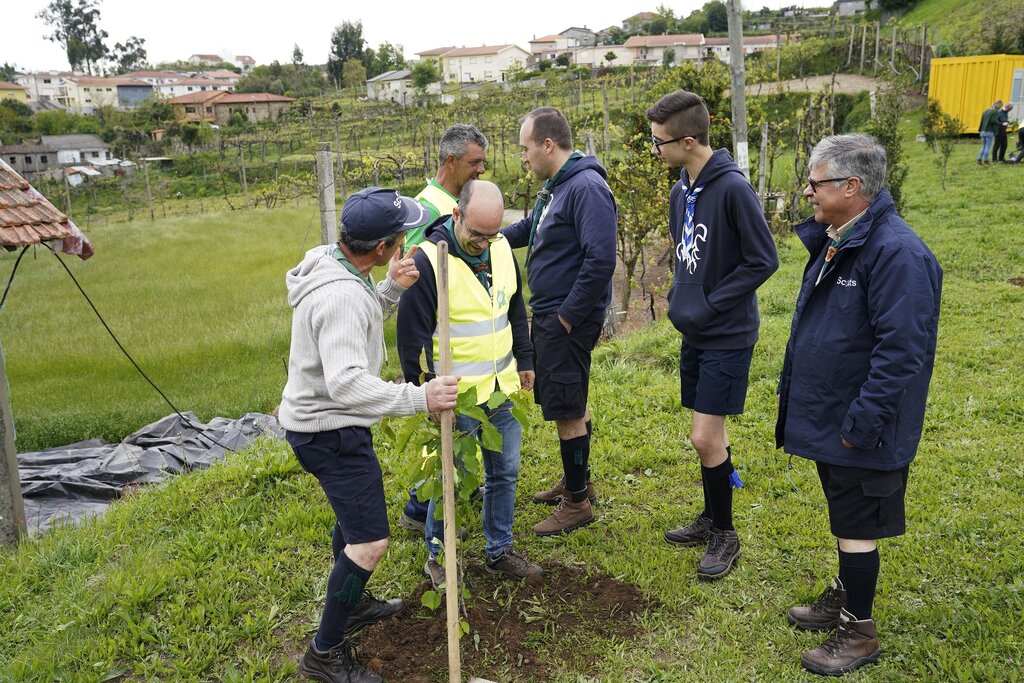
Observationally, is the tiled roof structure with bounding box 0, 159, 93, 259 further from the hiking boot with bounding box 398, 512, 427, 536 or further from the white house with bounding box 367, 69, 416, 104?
the white house with bounding box 367, 69, 416, 104

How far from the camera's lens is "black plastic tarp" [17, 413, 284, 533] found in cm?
621

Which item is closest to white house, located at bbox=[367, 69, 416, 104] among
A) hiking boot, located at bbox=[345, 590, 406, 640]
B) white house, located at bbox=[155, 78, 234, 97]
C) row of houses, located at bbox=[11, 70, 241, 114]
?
row of houses, located at bbox=[11, 70, 241, 114]

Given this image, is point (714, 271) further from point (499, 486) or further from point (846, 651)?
point (846, 651)

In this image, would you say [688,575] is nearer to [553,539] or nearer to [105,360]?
[553,539]

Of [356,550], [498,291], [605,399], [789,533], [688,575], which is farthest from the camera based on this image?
[605,399]

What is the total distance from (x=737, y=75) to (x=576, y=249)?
225 inches

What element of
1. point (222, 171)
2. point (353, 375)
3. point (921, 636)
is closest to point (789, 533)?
point (921, 636)

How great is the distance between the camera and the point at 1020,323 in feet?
23.1

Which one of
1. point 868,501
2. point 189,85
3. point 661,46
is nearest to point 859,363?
point 868,501

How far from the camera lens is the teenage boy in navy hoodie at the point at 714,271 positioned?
3416mm

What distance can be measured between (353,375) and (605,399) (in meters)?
→ 3.61

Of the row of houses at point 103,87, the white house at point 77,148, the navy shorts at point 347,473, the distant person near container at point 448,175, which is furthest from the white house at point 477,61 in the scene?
the navy shorts at point 347,473

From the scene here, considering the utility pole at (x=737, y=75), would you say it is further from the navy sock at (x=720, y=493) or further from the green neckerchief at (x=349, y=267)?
the green neckerchief at (x=349, y=267)

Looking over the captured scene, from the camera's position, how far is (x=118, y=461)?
676 centimetres
